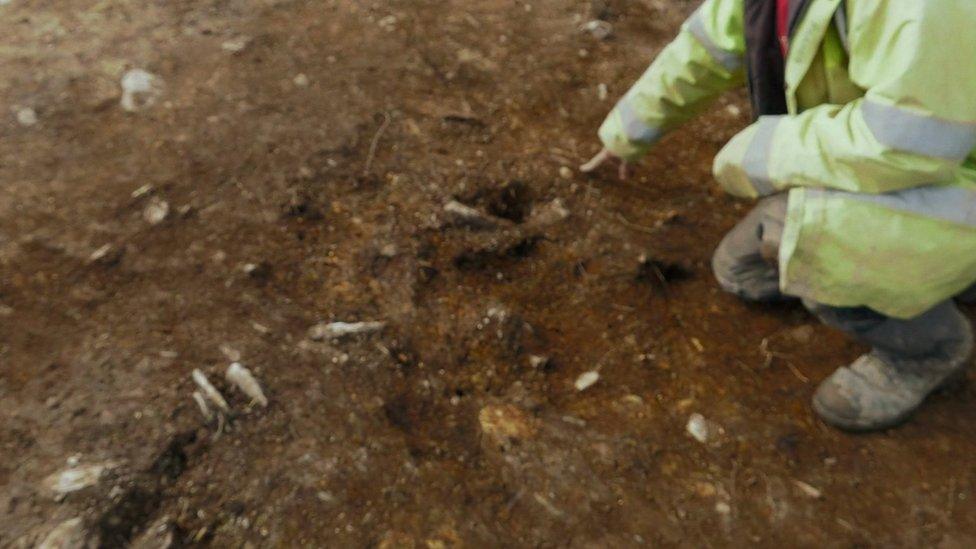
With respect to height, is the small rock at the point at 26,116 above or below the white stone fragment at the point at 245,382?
above

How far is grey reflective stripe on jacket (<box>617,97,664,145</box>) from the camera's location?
2.13 m

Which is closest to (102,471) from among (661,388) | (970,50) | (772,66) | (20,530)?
(20,530)

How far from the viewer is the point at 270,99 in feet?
8.93

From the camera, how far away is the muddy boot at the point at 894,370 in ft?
5.99

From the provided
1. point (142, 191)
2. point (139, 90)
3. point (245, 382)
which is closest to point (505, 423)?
point (245, 382)

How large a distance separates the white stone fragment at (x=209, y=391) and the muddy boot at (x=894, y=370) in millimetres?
1422

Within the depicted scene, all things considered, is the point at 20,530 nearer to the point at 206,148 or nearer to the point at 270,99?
the point at 206,148

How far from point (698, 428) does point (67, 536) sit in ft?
4.73

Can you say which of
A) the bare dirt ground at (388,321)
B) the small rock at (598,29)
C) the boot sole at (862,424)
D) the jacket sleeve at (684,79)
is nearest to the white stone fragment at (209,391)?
the bare dirt ground at (388,321)

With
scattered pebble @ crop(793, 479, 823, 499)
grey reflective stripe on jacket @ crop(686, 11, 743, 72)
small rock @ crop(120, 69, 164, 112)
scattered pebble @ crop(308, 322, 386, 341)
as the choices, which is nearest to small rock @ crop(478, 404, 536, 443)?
scattered pebble @ crop(308, 322, 386, 341)

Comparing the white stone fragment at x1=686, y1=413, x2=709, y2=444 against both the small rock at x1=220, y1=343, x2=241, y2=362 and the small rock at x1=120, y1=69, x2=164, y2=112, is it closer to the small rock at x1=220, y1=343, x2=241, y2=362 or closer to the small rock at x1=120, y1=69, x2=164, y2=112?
the small rock at x1=220, y1=343, x2=241, y2=362

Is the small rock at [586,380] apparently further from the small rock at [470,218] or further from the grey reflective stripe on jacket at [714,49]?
the grey reflective stripe on jacket at [714,49]

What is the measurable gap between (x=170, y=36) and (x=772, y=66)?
226cm

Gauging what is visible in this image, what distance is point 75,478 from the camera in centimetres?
170
